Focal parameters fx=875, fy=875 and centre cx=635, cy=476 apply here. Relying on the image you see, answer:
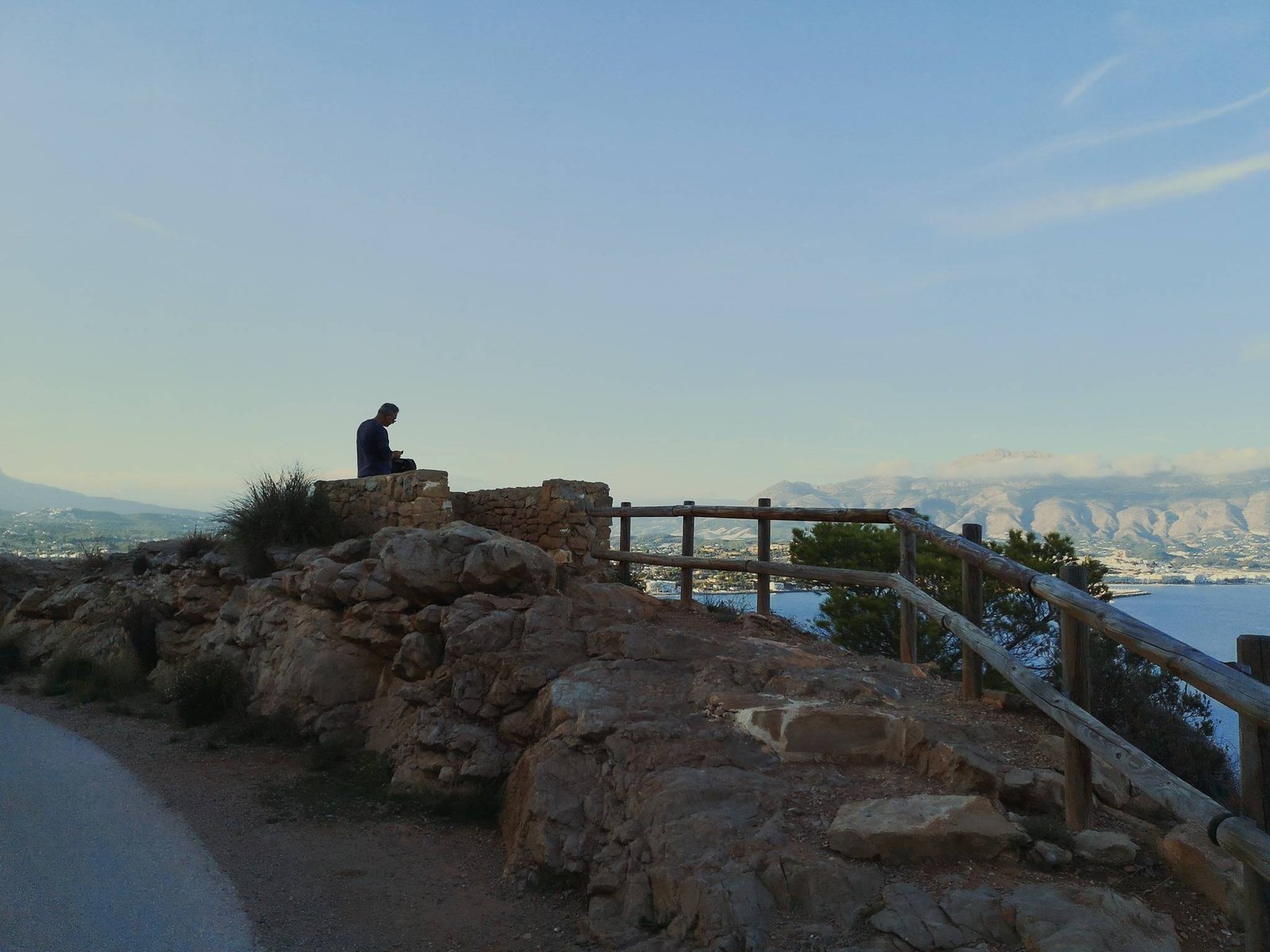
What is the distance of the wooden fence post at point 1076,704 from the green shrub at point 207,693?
8.61m

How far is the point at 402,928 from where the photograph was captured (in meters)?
5.27

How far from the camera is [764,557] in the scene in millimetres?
9469

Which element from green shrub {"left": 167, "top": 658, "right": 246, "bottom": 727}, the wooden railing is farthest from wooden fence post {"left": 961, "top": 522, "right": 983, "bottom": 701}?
green shrub {"left": 167, "top": 658, "right": 246, "bottom": 727}

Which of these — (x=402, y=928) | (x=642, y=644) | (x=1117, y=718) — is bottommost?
(x=402, y=928)

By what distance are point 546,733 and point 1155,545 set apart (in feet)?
94.8

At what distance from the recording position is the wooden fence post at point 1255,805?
3.20 m

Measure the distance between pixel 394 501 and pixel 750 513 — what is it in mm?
5177

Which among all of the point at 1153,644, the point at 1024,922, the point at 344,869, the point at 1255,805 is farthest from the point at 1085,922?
the point at 344,869

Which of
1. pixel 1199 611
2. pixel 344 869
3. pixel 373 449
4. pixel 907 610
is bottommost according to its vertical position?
pixel 344 869

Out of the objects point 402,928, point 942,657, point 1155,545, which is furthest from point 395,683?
point 1155,545

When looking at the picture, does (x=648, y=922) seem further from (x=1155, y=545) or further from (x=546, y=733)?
(x=1155, y=545)

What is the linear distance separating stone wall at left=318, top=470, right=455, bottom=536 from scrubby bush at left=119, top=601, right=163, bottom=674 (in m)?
3.05

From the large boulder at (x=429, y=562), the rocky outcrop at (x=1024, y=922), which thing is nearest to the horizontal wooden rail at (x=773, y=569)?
the large boulder at (x=429, y=562)

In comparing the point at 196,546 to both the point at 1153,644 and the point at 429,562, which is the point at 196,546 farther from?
the point at 1153,644
